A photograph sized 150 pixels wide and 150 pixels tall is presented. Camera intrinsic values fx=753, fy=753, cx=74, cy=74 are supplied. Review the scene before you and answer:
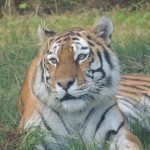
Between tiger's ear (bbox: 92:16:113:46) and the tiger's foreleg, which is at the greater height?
tiger's ear (bbox: 92:16:113:46)

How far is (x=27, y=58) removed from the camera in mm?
7102

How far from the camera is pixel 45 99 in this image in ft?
15.8

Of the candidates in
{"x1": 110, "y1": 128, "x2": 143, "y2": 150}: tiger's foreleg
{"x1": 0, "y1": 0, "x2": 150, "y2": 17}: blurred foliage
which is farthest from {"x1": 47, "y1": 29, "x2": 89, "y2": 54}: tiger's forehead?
{"x1": 0, "y1": 0, "x2": 150, "y2": 17}: blurred foliage

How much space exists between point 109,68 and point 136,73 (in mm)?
1970

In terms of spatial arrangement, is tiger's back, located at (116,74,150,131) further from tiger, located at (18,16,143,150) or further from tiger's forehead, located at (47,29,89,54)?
tiger's forehead, located at (47,29,89,54)

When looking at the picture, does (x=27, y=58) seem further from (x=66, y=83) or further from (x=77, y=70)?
(x=66, y=83)

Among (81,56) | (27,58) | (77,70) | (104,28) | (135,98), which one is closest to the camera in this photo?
(77,70)

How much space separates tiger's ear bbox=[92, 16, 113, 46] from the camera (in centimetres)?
495

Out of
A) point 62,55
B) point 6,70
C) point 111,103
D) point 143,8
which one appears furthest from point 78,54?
point 143,8

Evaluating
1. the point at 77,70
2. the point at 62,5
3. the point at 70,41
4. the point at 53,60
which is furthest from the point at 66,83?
the point at 62,5

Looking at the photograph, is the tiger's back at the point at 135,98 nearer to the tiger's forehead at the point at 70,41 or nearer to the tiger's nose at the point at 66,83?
the tiger's forehead at the point at 70,41

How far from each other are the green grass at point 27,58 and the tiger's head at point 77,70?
0.27 metres

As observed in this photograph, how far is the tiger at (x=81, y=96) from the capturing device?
185 inches

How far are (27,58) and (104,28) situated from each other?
2.24 metres
